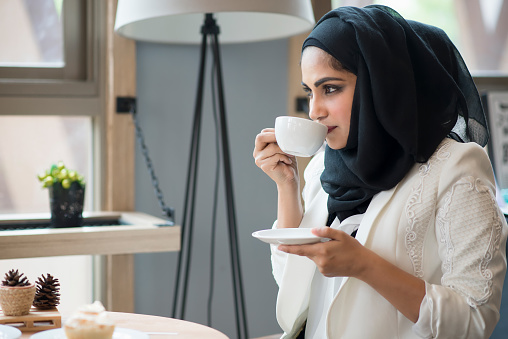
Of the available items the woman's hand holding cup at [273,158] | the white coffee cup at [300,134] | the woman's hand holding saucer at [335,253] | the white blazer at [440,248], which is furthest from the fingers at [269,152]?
the woman's hand holding saucer at [335,253]

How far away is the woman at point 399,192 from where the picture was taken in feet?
3.80

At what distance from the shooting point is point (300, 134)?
50.7 inches

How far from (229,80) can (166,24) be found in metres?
0.39

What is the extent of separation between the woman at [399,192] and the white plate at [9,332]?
466 mm

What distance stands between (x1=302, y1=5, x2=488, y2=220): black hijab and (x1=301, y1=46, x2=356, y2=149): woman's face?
20 millimetres

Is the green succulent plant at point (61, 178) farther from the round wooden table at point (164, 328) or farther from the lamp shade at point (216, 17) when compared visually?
the round wooden table at point (164, 328)

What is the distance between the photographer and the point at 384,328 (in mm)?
1253

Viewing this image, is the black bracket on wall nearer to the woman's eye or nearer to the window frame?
the window frame

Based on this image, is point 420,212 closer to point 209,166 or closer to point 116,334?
point 116,334

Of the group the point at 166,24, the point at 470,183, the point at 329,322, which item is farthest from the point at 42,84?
the point at 470,183

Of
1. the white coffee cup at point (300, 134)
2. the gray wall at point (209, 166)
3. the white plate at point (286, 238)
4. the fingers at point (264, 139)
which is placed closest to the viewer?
the white plate at point (286, 238)

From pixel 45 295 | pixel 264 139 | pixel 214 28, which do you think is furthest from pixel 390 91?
pixel 214 28

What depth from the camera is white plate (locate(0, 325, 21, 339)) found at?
0.98 meters

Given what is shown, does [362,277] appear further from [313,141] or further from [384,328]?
[313,141]
